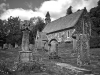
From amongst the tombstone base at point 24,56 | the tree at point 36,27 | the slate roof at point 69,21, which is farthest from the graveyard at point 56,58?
the tree at point 36,27

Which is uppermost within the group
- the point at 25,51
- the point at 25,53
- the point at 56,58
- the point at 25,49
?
the point at 25,49

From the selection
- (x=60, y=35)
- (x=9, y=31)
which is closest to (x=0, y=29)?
(x=9, y=31)

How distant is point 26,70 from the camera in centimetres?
641

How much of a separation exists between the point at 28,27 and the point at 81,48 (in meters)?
4.47

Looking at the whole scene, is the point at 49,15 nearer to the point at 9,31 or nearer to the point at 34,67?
the point at 9,31

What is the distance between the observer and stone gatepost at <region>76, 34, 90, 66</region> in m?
8.32

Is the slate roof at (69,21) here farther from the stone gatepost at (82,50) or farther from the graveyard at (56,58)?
the stone gatepost at (82,50)

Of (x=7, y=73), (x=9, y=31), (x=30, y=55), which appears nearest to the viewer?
(x=7, y=73)

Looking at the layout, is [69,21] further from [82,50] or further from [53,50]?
[82,50]

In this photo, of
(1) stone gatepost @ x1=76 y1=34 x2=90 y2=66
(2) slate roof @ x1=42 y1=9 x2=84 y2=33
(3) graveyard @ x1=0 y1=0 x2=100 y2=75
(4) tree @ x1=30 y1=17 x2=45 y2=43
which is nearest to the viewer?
(3) graveyard @ x1=0 y1=0 x2=100 y2=75

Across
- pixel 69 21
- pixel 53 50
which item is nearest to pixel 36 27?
pixel 69 21

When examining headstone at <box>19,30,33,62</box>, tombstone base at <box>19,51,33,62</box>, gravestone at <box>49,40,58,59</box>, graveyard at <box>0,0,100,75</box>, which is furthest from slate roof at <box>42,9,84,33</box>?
tombstone base at <box>19,51,33,62</box>

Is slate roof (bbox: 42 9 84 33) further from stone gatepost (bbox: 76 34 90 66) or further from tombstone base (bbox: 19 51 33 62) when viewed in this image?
tombstone base (bbox: 19 51 33 62)

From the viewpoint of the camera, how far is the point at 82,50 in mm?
8367
